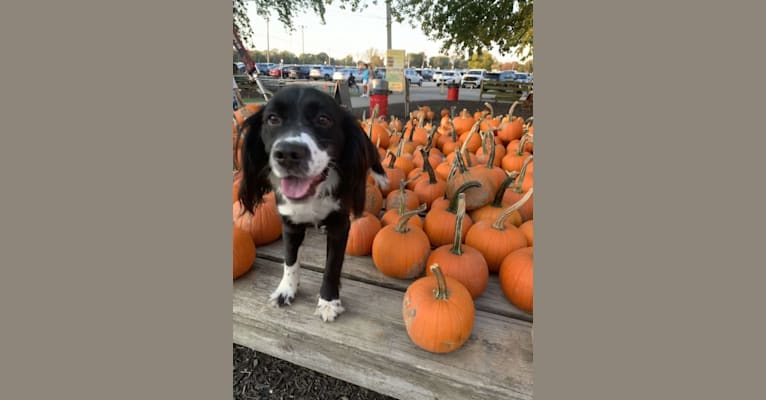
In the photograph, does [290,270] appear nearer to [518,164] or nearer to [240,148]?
[240,148]

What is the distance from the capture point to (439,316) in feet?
4.90

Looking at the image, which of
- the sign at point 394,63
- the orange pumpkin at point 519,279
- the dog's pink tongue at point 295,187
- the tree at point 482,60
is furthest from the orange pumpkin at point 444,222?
the tree at point 482,60

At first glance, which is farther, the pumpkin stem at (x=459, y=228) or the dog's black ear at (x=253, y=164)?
the pumpkin stem at (x=459, y=228)

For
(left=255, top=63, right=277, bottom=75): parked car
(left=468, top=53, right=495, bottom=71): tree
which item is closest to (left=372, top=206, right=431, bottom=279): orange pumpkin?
(left=255, top=63, right=277, bottom=75): parked car

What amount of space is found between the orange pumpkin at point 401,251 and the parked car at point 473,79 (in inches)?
152

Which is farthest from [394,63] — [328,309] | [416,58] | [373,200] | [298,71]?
[328,309]

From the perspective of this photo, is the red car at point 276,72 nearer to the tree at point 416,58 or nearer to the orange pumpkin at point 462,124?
the tree at point 416,58

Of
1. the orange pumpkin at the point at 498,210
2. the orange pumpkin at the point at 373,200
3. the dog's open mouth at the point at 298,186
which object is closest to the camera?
the dog's open mouth at the point at 298,186

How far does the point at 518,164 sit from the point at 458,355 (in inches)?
88.6

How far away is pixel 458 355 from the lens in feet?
5.11

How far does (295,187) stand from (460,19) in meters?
1.97

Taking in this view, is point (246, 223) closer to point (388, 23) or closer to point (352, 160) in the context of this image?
point (352, 160)

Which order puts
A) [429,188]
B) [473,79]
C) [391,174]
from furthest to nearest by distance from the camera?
[473,79]
[391,174]
[429,188]

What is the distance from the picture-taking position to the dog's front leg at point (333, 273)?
176 cm
